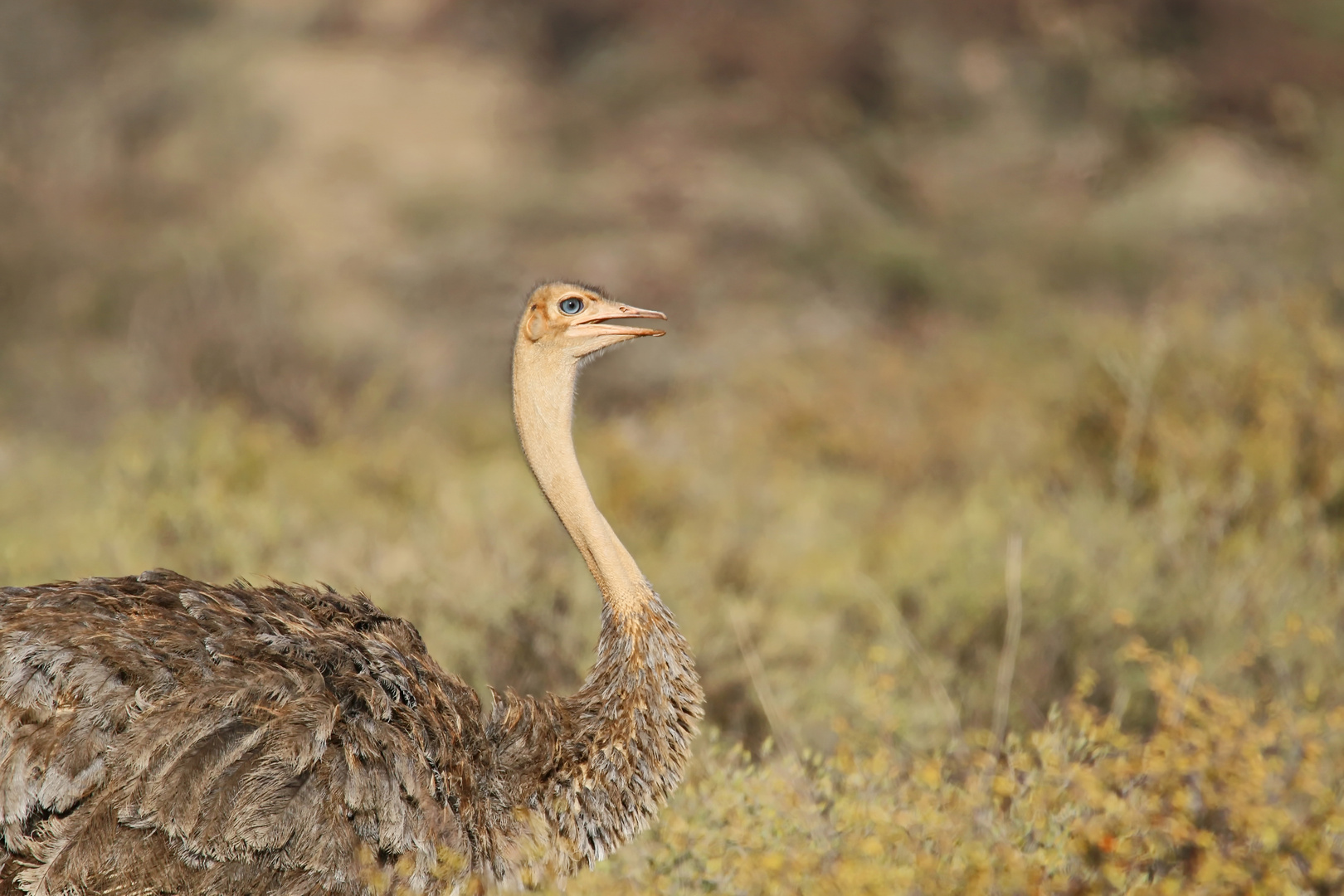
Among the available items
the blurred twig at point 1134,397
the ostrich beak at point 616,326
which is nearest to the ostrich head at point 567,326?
the ostrich beak at point 616,326

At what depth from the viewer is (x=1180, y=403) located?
682 cm

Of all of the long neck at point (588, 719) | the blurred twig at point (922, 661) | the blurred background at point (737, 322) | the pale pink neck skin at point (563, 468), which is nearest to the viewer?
the long neck at point (588, 719)

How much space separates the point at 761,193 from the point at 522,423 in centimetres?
1205

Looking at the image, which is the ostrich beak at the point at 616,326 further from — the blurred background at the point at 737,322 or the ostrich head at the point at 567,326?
the blurred background at the point at 737,322

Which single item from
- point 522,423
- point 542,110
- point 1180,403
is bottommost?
point 1180,403

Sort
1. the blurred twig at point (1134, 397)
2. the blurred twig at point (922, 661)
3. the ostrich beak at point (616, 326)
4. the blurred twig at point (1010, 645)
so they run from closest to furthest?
the ostrich beak at point (616, 326) < the blurred twig at point (1010, 645) < the blurred twig at point (922, 661) < the blurred twig at point (1134, 397)

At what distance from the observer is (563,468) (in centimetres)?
329

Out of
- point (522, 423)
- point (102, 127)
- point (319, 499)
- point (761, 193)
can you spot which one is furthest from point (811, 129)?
point (522, 423)

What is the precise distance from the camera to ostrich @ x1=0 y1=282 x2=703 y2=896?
8.11 feet

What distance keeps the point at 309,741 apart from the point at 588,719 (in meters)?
0.82

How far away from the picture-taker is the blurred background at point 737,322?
506cm

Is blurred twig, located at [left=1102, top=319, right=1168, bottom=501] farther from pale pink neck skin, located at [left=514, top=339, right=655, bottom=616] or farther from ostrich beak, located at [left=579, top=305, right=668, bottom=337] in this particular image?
pale pink neck skin, located at [left=514, top=339, right=655, bottom=616]

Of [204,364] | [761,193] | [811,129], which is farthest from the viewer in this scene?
[811,129]

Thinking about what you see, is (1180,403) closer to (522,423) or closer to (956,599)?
(956,599)
